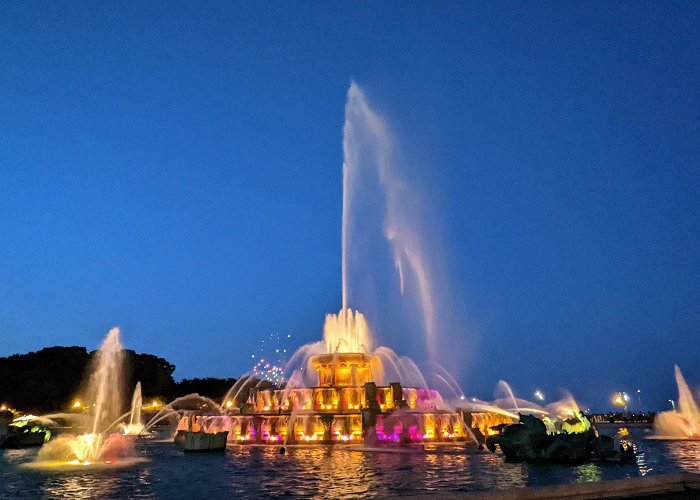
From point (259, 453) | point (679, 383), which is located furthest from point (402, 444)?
point (679, 383)

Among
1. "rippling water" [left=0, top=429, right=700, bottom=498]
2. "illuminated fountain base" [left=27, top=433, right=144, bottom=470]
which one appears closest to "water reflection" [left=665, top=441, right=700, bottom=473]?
"rippling water" [left=0, top=429, right=700, bottom=498]

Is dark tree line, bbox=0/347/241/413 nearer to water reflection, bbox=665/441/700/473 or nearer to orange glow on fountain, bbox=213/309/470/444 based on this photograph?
orange glow on fountain, bbox=213/309/470/444

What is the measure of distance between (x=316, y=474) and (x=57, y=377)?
2930 inches

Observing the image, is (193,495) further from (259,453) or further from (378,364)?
(378,364)

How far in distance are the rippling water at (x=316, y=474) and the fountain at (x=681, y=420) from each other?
13256 millimetres

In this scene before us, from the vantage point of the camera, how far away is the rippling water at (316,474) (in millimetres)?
14172

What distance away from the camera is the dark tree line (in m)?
77.4

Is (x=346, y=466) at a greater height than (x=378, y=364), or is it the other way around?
(x=378, y=364)

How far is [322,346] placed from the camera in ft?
141

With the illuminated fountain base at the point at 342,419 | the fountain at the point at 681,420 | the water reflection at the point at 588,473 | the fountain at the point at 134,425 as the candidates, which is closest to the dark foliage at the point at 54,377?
the fountain at the point at 134,425

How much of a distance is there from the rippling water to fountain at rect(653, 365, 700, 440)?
13256mm

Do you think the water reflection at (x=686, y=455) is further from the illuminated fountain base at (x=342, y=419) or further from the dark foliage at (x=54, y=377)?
the dark foliage at (x=54, y=377)

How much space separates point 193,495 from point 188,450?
1405cm

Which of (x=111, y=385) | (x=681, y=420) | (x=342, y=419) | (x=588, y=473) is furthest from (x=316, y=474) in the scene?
(x=111, y=385)
